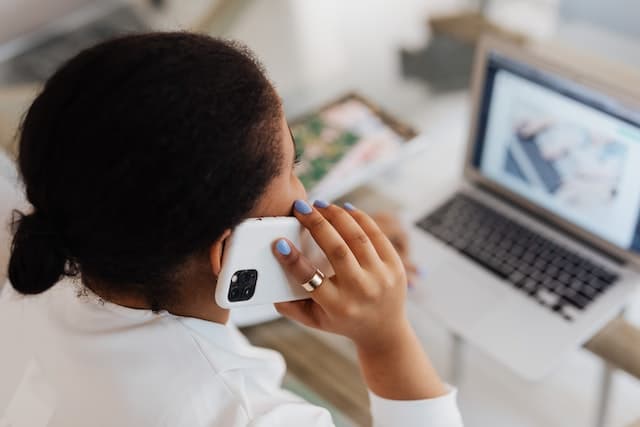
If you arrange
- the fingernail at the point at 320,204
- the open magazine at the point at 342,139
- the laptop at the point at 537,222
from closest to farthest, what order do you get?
1. the fingernail at the point at 320,204
2. the laptop at the point at 537,222
3. the open magazine at the point at 342,139

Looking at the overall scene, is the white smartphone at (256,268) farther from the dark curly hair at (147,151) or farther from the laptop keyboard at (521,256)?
the laptop keyboard at (521,256)

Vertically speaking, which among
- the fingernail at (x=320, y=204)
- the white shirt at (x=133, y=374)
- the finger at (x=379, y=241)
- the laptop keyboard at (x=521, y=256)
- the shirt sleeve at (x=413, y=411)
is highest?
the fingernail at (x=320, y=204)

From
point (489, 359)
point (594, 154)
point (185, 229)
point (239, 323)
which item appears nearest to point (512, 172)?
point (594, 154)

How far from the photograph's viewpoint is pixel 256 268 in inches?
32.1

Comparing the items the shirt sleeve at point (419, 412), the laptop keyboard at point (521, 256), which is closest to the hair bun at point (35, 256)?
the shirt sleeve at point (419, 412)

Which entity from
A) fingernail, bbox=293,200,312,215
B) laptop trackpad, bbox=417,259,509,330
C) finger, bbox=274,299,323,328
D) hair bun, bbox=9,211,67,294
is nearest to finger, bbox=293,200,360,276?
fingernail, bbox=293,200,312,215

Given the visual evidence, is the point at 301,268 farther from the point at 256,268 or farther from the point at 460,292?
the point at 460,292

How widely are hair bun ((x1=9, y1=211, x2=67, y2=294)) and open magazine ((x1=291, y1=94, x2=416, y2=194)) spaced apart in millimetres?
618

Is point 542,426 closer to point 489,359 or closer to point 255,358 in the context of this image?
point 489,359

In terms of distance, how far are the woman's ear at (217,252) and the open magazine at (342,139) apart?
58 centimetres

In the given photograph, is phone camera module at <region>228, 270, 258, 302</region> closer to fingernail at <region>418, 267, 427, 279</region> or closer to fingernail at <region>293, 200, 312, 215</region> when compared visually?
fingernail at <region>293, 200, 312, 215</region>

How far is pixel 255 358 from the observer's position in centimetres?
83

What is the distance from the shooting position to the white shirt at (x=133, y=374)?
2.34 ft

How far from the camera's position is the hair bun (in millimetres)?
712
